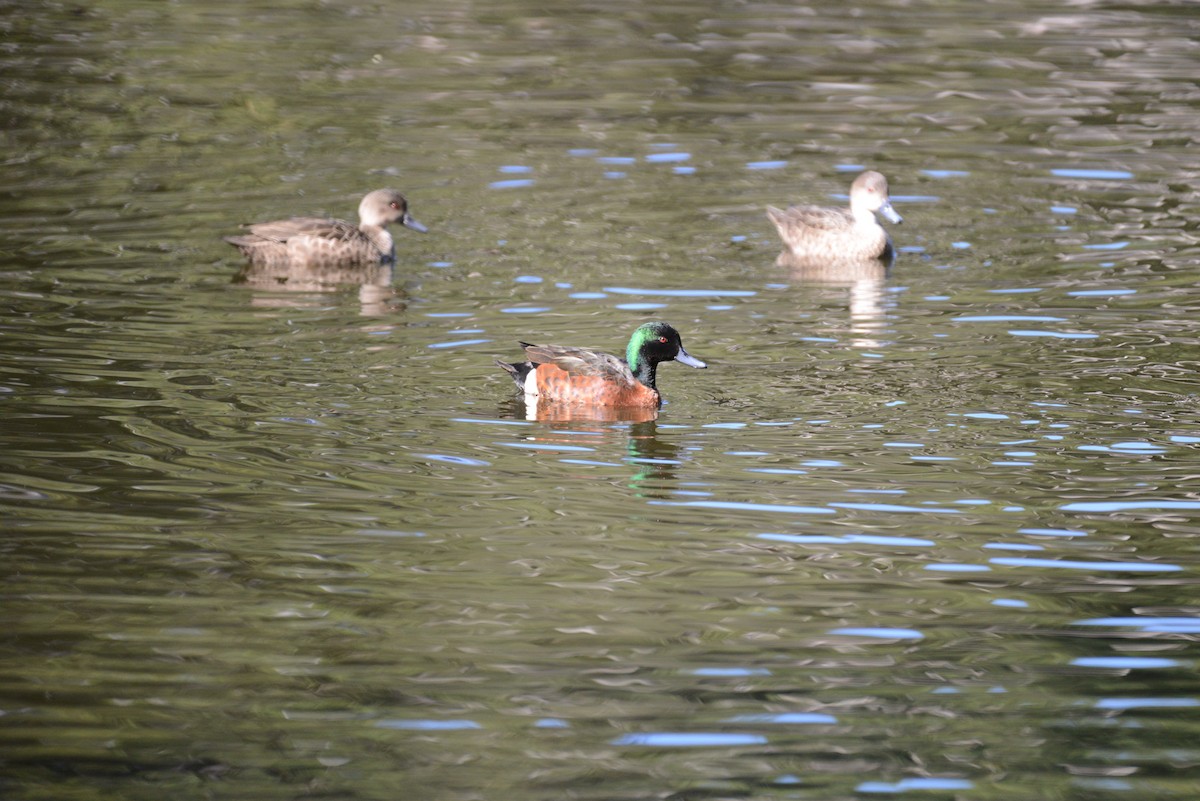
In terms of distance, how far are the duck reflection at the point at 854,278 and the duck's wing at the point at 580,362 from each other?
2.70 meters

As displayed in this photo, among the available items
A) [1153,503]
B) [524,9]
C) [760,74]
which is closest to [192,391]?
[1153,503]

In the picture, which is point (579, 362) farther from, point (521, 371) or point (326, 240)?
point (326, 240)

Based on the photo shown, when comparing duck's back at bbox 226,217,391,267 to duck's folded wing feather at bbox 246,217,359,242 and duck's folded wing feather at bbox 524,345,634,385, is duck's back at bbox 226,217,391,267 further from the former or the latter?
duck's folded wing feather at bbox 524,345,634,385

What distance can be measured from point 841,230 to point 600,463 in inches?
237

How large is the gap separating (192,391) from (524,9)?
54.3 feet

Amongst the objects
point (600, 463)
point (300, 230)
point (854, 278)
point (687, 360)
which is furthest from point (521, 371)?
point (854, 278)

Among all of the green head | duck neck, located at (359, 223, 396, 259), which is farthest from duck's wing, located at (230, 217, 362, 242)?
the green head

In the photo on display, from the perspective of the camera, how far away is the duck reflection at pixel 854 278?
45.8 ft

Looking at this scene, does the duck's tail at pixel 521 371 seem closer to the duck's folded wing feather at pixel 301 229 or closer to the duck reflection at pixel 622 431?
the duck reflection at pixel 622 431

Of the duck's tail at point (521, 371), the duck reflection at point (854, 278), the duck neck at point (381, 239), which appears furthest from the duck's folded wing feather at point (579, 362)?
the duck neck at point (381, 239)

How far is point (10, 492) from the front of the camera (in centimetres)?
976

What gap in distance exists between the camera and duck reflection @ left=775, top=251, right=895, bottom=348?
1395 cm

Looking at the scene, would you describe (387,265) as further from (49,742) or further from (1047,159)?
(49,742)

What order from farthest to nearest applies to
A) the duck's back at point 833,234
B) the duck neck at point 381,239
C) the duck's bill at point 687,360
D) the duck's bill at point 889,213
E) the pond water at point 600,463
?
the duck's bill at point 889,213, the duck neck at point 381,239, the duck's back at point 833,234, the duck's bill at point 687,360, the pond water at point 600,463
